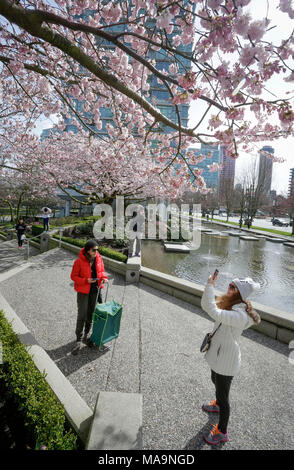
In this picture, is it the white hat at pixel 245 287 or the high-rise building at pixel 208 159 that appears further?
the high-rise building at pixel 208 159

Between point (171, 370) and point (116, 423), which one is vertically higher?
point (116, 423)

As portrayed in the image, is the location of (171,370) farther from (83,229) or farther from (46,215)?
(83,229)

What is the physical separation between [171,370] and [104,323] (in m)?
1.30

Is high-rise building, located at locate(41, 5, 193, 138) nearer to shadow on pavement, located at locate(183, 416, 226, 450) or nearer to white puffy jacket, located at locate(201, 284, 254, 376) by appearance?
white puffy jacket, located at locate(201, 284, 254, 376)

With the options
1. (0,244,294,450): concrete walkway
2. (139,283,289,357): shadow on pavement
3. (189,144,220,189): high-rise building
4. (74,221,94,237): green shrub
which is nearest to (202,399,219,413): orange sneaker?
(0,244,294,450): concrete walkway

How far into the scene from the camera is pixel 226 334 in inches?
101

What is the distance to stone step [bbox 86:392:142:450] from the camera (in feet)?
7.03

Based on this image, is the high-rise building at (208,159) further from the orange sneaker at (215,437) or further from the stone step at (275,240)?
the stone step at (275,240)

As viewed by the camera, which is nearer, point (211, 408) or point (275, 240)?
point (211, 408)

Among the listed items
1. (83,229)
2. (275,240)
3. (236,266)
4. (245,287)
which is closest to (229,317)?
(245,287)

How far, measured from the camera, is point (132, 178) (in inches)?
649

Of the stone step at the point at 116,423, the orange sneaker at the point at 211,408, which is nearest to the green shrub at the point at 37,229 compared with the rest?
the stone step at the point at 116,423

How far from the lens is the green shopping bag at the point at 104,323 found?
4000 mm
